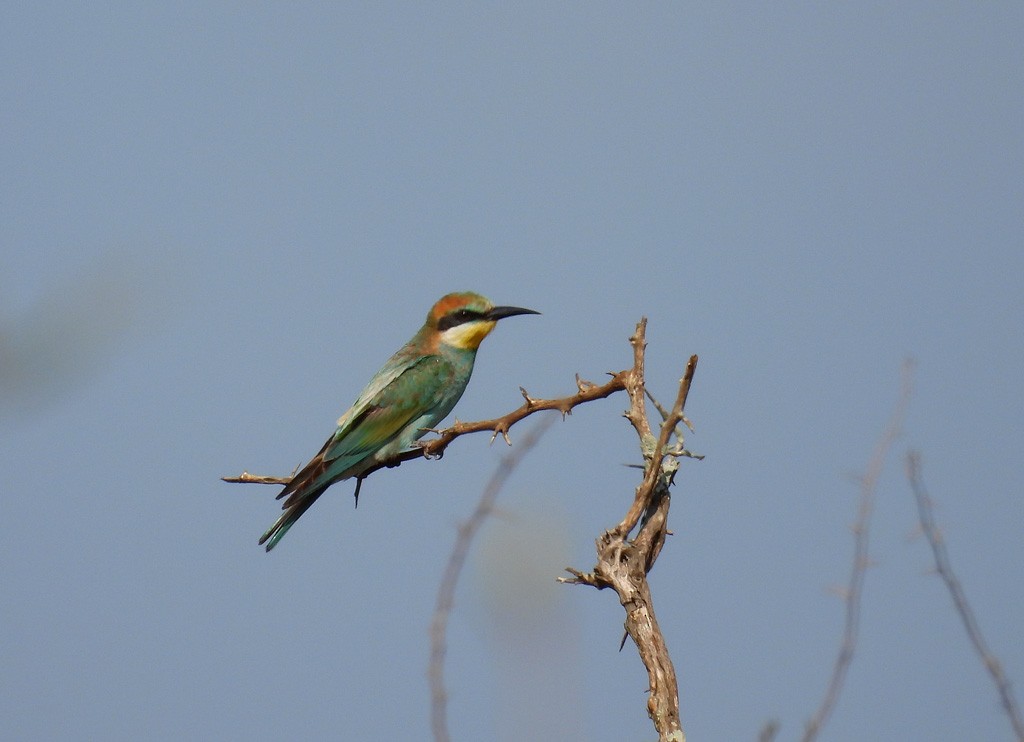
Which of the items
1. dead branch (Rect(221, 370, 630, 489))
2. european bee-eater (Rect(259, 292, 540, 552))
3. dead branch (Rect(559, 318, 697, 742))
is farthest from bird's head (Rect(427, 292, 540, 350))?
dead branch (Rect(559, 318, 697, 742))

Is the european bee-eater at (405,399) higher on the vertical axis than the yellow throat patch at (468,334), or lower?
lower

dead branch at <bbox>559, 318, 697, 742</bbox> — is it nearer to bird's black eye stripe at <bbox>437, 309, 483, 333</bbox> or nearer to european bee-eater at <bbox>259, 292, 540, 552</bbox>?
european bee-eater at <bbox>259, 292, 540, 552</bbox>

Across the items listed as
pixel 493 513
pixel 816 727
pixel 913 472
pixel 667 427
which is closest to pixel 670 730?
pixel 816 727

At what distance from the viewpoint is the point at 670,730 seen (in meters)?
2.06

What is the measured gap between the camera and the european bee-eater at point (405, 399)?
4.51 m

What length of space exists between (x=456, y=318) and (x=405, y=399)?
587 millimetres

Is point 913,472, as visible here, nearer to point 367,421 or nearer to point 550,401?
point 550,401

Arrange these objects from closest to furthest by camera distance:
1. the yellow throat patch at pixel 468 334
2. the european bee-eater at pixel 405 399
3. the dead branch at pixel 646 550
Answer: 1. the dead branch at pixel 646 550
2. the european bee-eater at pixel 405 399
3. the yellow throat patch at pixel 468 334

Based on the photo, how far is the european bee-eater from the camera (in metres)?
4.51

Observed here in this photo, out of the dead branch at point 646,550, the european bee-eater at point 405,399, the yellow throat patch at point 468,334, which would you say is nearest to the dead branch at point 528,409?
the dead branch at point 646,550

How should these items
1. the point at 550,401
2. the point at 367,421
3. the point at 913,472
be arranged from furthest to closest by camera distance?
the point at 367,421 → the point at 913,472 → the point at 550,401

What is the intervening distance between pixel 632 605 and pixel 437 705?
0.41 m

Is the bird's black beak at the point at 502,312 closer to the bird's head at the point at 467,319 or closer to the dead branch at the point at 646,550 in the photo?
the bird's head at the point at 467,319

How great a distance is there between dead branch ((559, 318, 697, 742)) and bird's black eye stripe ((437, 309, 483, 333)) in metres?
3.01
